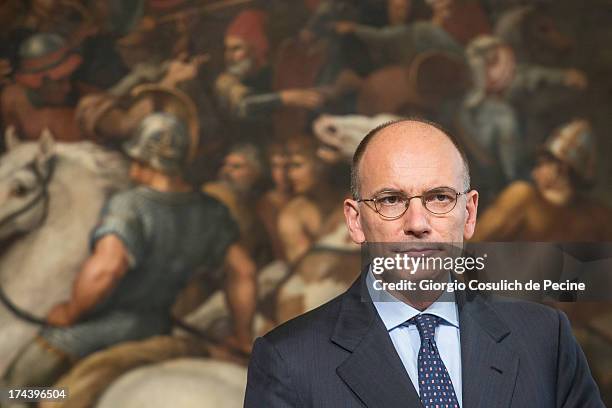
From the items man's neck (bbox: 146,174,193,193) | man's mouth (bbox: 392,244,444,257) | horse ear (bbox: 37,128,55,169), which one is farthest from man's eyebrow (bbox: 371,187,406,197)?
horse ear (bbox: 37,128,55,169)

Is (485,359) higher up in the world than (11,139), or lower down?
lower down

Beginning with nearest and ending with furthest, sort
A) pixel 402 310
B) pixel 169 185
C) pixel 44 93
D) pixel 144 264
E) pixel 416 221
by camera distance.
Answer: pixel 416 221 < pixel 402 310 < pixel 144 264 < pixel 169 185 < pixel 44 93

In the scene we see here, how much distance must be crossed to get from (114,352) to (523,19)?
154 inches

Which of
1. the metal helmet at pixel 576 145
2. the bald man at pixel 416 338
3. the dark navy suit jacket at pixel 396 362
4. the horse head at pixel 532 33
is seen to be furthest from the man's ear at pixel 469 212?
the horse head at pixel 532 33

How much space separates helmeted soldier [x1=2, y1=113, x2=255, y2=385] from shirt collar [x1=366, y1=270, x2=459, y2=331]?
4.33 m

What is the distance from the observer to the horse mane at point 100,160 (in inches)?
253

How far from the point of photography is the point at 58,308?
6.29 m

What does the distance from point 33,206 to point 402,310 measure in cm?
496

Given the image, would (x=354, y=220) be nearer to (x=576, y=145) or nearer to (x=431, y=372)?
(x=431, y=372)

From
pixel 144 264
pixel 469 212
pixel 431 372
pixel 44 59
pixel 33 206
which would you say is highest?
pixel 44 59

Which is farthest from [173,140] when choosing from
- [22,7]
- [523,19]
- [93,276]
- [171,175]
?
[523,19]

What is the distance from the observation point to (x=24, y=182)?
21.2 ft

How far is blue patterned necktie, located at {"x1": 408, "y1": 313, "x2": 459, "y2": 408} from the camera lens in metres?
1.90

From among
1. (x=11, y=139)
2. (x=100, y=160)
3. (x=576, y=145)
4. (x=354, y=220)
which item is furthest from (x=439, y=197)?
(x=11, y=139)
